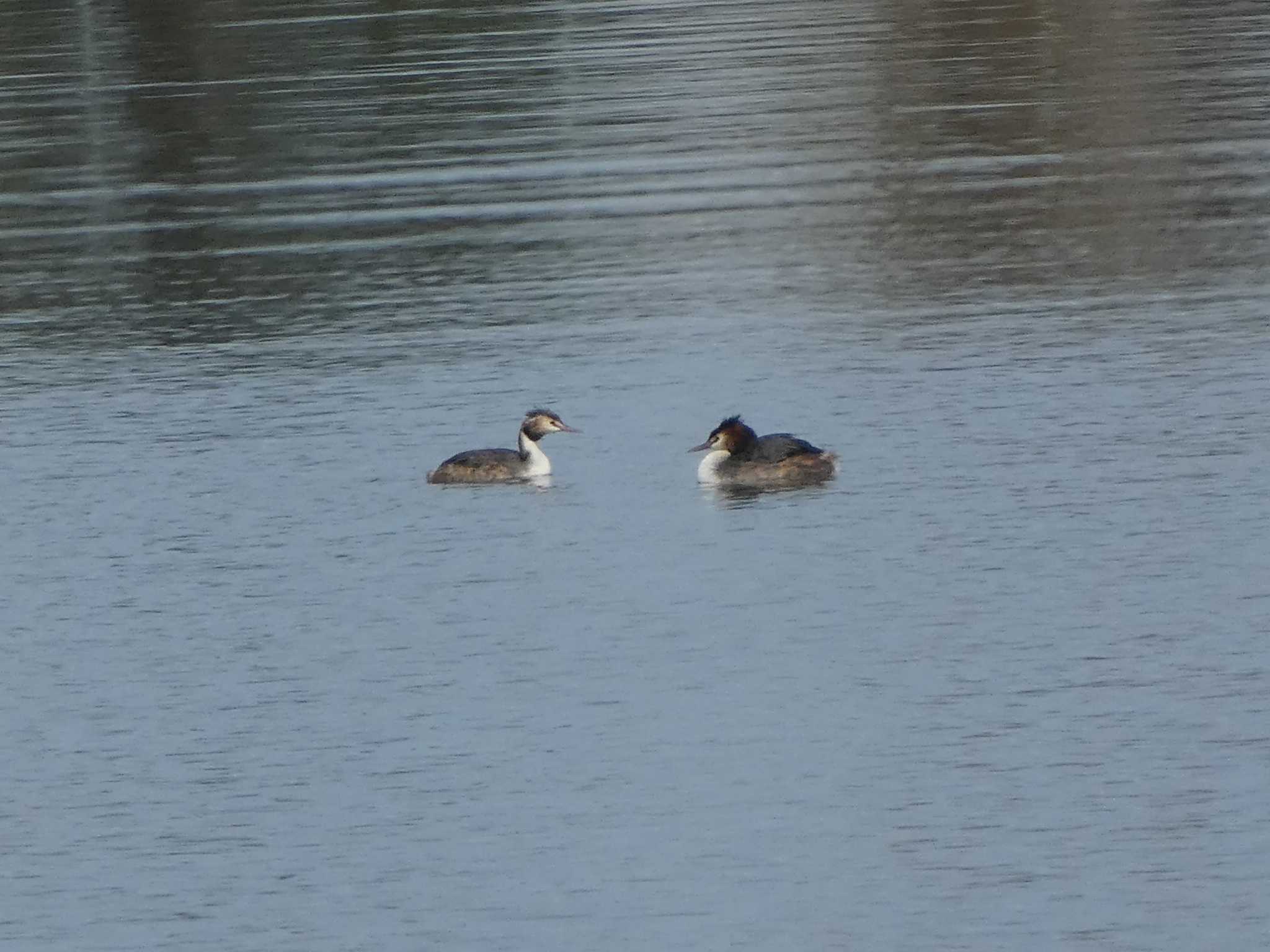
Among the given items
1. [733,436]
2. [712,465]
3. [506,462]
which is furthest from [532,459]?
[733,436]

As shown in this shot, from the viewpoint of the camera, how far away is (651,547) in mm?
18062

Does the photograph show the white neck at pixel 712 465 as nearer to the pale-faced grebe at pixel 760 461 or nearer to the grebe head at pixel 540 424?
the pale-faced grebe at pixel 760 461

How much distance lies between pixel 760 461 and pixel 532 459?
176 centimetres

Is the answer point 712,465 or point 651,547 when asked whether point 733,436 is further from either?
point 651,547

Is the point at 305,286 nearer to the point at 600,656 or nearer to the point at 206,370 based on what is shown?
the point at 206,370

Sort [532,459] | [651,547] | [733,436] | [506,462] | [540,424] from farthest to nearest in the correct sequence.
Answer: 1. [540,424]
2. [532,459]
3. [506,462]
4. [733,436]
5. [651,547]

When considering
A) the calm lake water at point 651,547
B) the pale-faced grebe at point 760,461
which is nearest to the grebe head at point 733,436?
the pale-faced grebe at point 760,461

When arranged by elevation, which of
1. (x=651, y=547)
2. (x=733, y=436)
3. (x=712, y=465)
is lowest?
(x=651, y=547)

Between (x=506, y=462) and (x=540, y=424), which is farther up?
(x=540, y=424)

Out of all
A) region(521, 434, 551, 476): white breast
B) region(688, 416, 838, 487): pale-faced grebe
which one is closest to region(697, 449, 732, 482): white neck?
region(688, 416, 838, 487): pale-faced grebe

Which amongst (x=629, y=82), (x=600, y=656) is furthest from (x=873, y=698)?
(x=629, y=82)

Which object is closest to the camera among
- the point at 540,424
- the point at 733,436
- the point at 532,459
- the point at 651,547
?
the point at 651,547

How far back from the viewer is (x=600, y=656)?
15.8 meters

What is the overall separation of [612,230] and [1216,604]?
14623mm
